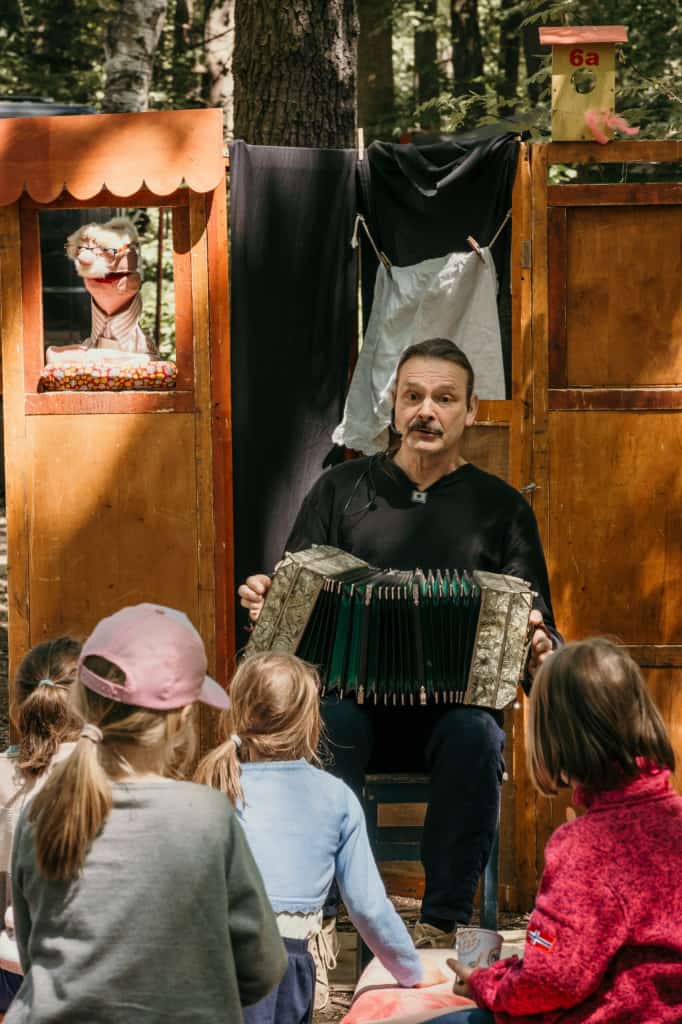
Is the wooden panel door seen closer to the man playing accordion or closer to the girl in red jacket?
the man playing accordion

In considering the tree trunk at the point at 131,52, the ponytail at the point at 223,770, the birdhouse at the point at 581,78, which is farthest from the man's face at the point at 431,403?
the tree trunk at the point at 131,52

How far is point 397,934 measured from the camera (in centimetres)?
298

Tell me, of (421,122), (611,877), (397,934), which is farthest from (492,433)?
(421,122)

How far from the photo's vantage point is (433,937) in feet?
11.6

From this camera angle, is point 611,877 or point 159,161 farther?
point 159,161

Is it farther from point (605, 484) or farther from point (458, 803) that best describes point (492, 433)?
point (458, 803)

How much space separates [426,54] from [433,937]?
43.9 feet

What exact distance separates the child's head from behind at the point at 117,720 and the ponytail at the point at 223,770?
465 millimetres

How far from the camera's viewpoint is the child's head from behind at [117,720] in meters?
2.19

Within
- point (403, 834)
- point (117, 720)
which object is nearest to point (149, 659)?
point (117, 720)

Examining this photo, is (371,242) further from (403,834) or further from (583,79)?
(403,834)

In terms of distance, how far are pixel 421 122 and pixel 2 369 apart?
9864 mm

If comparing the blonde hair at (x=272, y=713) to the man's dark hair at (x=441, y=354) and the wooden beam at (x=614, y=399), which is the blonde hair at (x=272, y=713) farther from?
the wooden beam at (x=614, y=399)

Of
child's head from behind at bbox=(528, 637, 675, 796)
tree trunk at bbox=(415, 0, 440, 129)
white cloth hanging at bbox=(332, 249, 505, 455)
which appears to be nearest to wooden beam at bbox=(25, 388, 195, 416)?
white cloth hanging at bbox=(332, 249, 505, 455)
